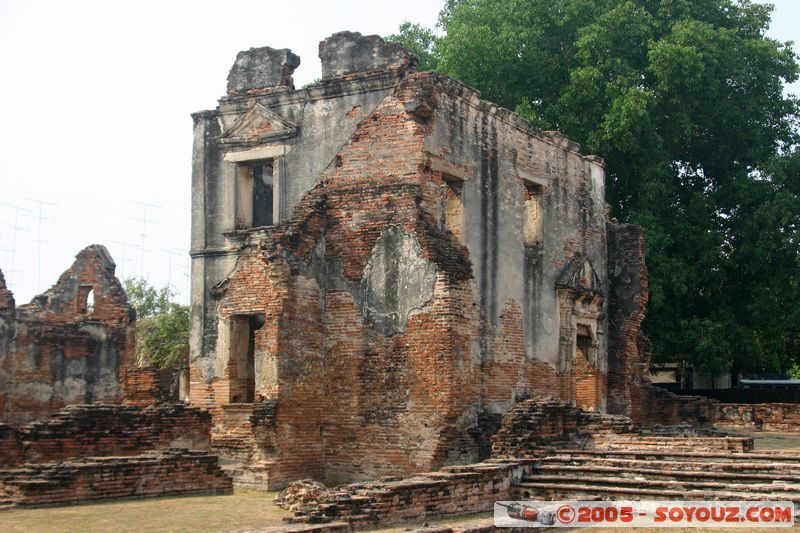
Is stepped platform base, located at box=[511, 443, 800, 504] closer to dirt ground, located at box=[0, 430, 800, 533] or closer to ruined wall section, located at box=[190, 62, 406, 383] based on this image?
dirt ground, located at box=[0, 430, 800, 533]

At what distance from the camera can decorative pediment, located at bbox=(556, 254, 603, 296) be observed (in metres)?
19.3

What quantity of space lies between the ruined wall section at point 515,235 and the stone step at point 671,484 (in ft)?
11.1

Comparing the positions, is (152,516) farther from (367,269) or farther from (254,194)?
(254,194)

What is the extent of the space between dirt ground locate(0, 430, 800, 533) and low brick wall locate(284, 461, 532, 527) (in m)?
0.19

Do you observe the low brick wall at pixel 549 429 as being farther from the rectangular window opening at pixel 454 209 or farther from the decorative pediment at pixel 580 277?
the decorative pediment at pixel 580 277

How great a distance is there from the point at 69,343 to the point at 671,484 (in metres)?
13.5

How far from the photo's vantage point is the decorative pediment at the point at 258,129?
17359mm

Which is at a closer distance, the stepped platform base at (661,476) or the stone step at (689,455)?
the stepped platform base at (661,476)

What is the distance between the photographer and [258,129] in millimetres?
17688

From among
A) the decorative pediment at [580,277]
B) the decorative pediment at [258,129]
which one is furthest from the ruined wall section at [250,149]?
the decorative pediment at [580,277]

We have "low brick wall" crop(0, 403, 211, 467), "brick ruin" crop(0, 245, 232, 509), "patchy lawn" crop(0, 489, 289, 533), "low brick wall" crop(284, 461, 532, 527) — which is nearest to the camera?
"low brick wall" crop(284, 461, 532, 527)

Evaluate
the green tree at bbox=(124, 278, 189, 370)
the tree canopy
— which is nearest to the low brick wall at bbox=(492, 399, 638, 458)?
the tree canopy

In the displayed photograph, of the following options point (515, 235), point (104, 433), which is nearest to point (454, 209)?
point (515, 235)

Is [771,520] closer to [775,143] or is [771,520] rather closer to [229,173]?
[229,173]
